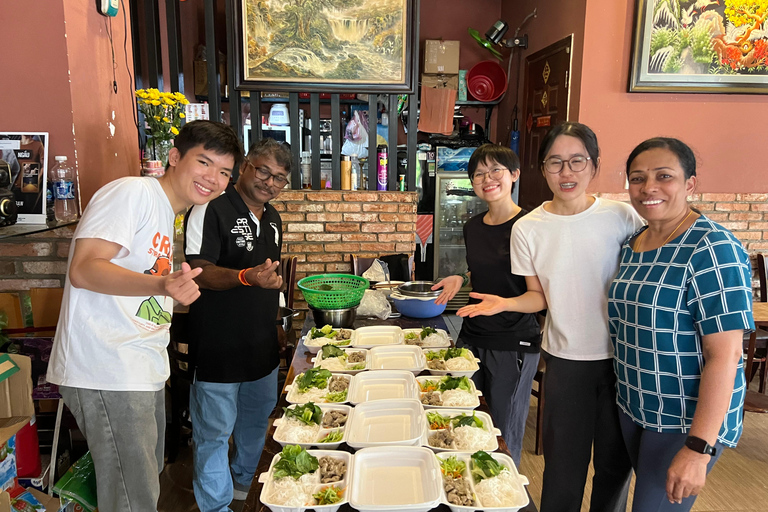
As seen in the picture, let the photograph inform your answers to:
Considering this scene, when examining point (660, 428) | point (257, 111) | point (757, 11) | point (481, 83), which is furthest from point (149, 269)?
point (481, 83)

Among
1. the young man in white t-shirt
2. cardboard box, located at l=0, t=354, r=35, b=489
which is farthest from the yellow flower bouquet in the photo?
cardboard box, located at l=0, t=354, r=35, b=489

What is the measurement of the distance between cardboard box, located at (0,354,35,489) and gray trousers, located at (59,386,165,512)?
1.49ft

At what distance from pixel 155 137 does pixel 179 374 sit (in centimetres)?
138

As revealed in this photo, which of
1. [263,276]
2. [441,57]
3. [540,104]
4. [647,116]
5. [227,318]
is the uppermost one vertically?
[441,57]

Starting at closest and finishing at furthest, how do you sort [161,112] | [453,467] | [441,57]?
[453,467] < [161,112] < [441,57]

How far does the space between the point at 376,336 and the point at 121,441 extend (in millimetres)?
1041

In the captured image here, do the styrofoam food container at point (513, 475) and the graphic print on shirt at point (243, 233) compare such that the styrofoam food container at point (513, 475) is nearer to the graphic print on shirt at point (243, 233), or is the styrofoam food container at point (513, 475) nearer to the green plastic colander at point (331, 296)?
the green plastic colander at point (331, 296)

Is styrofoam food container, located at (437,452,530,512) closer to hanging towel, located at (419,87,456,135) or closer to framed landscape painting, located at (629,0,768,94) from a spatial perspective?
framed landscape painting, located at (629,0,768,94)

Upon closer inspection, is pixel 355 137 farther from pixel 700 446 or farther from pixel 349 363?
pixel 700 446

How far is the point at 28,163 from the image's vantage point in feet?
7.07

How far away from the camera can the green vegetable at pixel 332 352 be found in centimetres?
192

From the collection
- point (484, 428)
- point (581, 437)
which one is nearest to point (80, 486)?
Result: point (484, 428)

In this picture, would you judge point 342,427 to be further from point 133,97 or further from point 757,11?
point 757,11

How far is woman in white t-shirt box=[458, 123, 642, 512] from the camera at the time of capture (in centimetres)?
174
